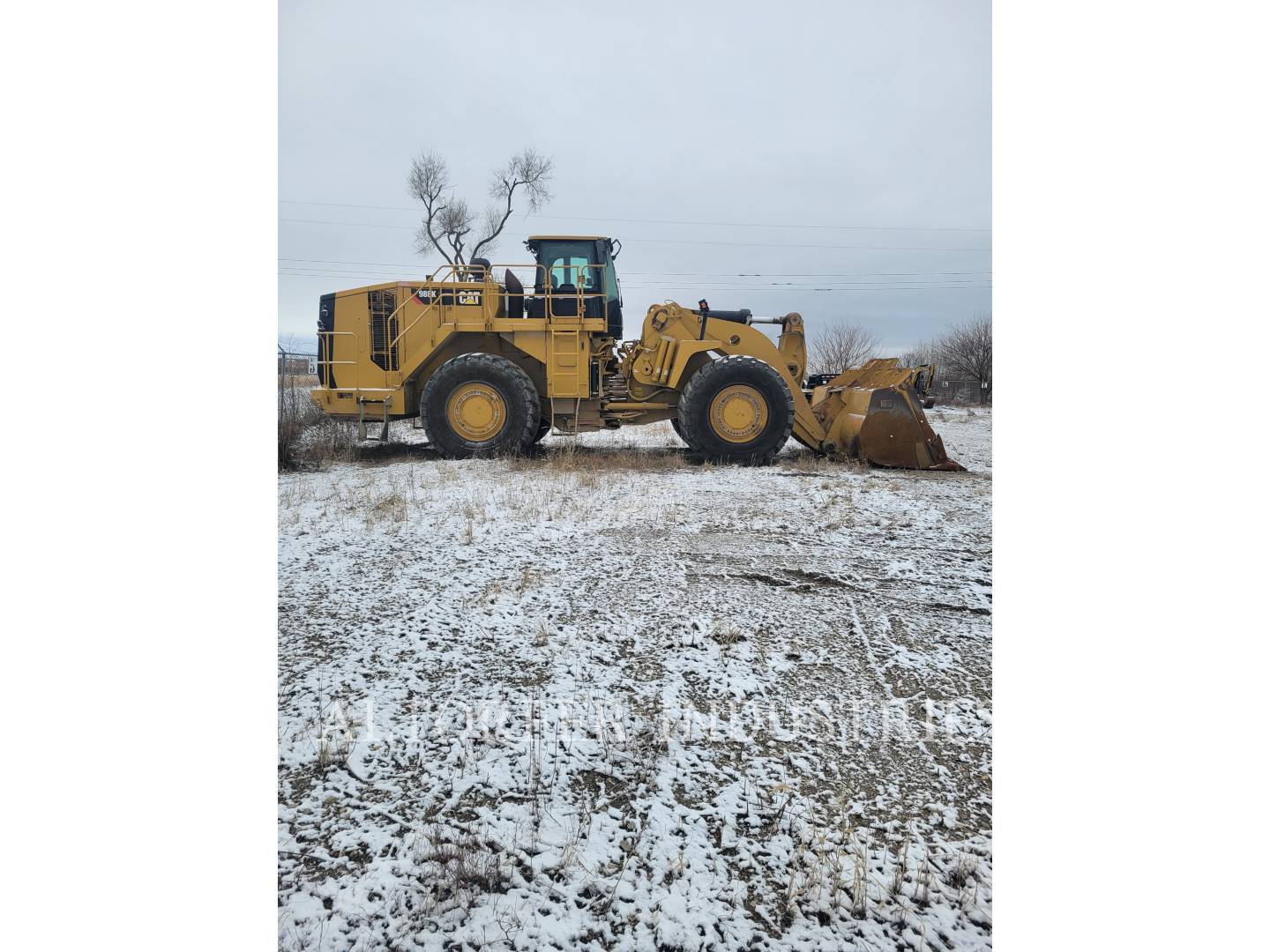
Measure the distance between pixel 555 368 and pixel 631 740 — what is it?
14.3 ft

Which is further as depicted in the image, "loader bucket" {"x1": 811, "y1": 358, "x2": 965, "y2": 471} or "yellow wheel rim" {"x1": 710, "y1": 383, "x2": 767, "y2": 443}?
"yellow wheel rim" {"x1": 710, "y1": 383, "x2": 767, "y2": 443}

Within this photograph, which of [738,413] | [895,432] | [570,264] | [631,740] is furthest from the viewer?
[570,264]

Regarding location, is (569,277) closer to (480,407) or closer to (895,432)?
(480,407)

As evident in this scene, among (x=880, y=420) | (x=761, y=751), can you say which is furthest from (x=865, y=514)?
(x=761, y=751)

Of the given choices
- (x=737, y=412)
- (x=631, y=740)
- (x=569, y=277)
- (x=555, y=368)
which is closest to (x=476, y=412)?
(x=555, y=368)

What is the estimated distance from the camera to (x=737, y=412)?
5359 mm

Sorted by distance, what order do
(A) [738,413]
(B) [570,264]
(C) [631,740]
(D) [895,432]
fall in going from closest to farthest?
(C) [631,740] → (D) [895,432] → (A) [738,413] → (B) [570,264]

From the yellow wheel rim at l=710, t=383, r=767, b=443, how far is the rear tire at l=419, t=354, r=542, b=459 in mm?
1402

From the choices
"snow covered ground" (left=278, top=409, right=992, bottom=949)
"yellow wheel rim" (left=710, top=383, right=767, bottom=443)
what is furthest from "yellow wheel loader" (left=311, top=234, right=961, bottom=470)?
"snow covered ground" (left=278, top=409, right=992, bottom=949)

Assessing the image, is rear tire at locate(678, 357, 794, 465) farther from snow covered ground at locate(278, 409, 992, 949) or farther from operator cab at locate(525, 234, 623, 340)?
snow covered ground at locate(278, 409, 992, 949)

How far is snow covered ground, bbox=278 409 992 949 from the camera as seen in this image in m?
1.03

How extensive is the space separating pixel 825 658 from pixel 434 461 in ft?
13.2

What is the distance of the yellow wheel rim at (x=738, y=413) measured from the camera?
17.5ft

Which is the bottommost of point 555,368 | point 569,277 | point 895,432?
point 895,432
